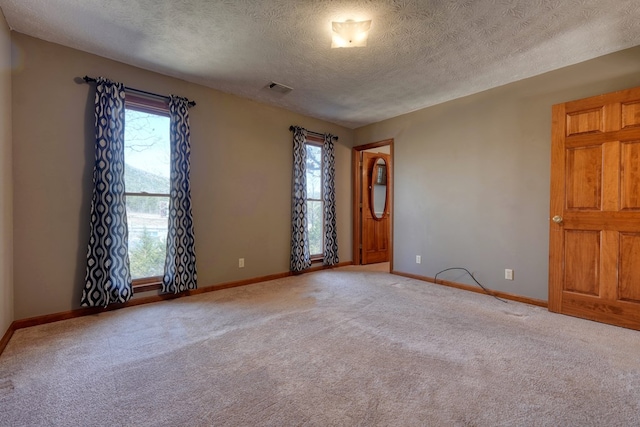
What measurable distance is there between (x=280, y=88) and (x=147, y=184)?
1945 millimetres

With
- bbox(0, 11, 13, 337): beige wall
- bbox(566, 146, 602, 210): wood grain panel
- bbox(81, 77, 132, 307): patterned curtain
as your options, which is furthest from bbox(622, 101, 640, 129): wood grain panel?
bbox(0, 11, 13, 337): beige wall

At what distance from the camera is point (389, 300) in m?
3.24

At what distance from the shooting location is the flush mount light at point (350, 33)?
223 centimetres

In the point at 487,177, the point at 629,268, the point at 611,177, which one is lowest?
the point at 629,268

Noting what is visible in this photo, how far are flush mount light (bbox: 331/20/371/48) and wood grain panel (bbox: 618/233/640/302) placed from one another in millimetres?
2882

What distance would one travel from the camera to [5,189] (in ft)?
7.38

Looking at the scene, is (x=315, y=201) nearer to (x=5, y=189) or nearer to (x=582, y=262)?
(x=582, y=262)

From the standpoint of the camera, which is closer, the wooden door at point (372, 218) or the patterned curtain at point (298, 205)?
the patterned curtain at point (298, 205)

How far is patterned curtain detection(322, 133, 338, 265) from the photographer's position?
4.87 metres

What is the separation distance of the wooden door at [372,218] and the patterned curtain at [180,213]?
3.19 m

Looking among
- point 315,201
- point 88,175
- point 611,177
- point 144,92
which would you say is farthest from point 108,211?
point 611,177

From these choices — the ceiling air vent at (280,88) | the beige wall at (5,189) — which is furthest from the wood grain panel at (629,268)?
the beige wall at (5,189)

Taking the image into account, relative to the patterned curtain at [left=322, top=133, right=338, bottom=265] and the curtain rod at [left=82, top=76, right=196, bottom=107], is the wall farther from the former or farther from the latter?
the curtain rod at [left=82, top=76, right=196, bottom=107]

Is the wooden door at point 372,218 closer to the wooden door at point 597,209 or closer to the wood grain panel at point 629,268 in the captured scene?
the wooden door at point 597,209
